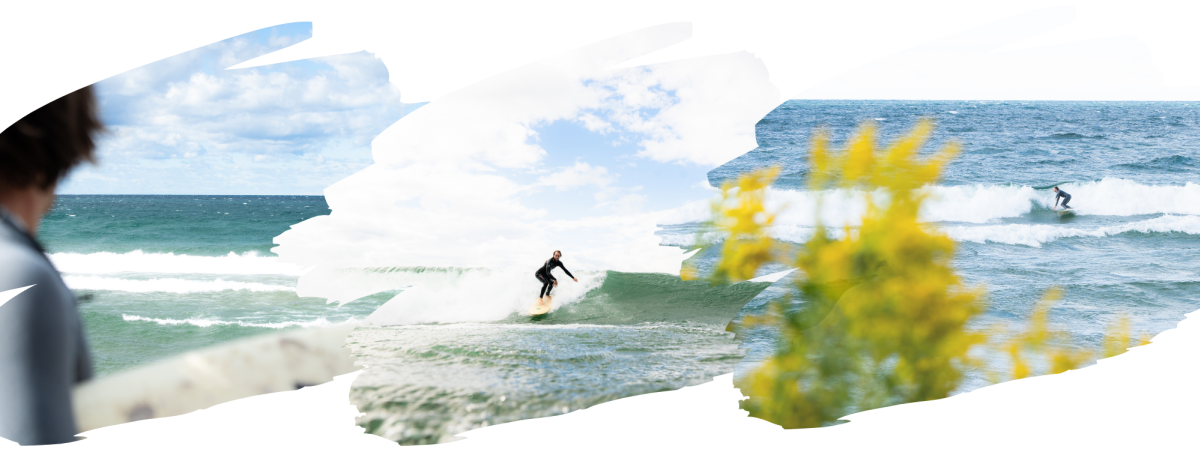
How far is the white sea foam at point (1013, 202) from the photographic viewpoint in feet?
6.35

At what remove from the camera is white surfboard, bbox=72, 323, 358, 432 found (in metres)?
1.66

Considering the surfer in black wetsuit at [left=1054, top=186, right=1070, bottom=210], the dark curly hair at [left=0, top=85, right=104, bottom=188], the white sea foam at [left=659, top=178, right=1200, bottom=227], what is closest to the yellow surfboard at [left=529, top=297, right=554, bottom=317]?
the white sea foam at [left=659, top=178, right=1200, bottom=227]

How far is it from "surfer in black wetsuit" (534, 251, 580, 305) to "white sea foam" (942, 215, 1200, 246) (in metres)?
1.41

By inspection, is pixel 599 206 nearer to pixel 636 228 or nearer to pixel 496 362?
pixel 636 228

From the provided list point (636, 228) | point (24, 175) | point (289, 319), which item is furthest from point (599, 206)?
point (24, 175)

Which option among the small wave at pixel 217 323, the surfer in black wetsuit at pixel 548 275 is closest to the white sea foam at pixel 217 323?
the small wave at pixel 217 323

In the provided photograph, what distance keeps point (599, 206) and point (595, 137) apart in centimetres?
22

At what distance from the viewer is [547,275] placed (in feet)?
6.31

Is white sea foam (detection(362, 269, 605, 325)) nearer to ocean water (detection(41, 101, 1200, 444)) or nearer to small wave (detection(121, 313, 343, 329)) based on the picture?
ocean water (detection(41, 101, 1200, 444))

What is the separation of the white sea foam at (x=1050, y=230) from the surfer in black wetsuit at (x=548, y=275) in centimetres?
141

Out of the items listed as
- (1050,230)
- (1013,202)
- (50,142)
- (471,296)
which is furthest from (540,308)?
(1050,230)

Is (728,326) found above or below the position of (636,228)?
below

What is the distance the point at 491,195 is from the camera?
1884 mm

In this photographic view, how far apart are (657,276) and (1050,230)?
1762 millimetres
